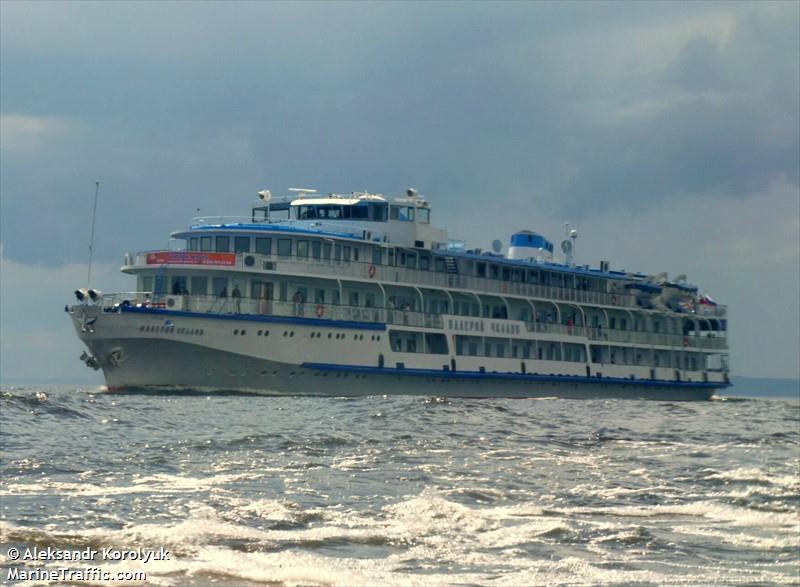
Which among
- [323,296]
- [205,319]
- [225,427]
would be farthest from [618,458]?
[323,296]

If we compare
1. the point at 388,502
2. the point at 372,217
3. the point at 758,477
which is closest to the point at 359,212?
the point at 372,217

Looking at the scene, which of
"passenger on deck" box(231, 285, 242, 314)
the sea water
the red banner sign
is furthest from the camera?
the red banner sign

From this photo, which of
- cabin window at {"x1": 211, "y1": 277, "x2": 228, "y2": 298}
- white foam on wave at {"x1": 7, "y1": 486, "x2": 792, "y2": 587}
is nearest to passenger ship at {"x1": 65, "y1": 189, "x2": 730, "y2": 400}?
cabin window at {"x1": 211, "y1": 277, "x2": 228, "y2": 298}

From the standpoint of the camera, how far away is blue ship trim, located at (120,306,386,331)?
1692 inches

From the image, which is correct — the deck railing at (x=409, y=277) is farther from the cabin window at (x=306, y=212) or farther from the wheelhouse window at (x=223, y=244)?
the cabin window at (x=306, y=212)

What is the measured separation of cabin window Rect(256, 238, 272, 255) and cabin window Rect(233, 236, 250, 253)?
43cm

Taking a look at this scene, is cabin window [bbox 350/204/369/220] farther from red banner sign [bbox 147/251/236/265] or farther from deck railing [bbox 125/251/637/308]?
red banner sign [bbox 147/251/236/265]

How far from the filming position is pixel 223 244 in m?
47.8

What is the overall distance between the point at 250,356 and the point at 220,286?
3.57m

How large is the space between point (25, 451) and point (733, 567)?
12082 millimetres

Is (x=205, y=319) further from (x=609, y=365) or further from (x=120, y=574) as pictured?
(x=120, y=574)

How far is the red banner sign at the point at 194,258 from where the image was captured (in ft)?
148

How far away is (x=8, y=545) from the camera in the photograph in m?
11.1

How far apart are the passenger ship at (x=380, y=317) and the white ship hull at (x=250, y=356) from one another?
0.20 feet
